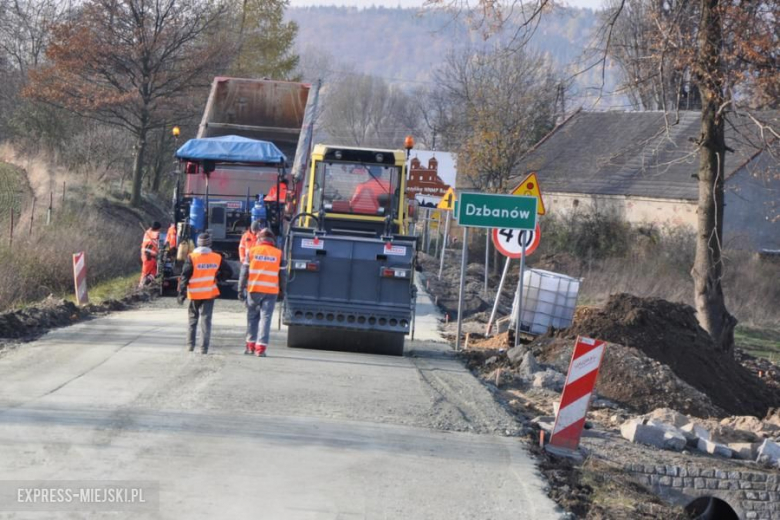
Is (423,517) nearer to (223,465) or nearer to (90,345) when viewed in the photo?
(223,465)

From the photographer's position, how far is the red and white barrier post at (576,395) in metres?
9.72

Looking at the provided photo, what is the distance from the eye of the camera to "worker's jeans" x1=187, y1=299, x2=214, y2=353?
13.7 meters

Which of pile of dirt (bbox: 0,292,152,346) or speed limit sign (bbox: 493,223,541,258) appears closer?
pile of dirt (bbox: 0,292,152,346)

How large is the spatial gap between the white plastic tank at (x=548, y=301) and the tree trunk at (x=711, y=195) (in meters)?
2.25

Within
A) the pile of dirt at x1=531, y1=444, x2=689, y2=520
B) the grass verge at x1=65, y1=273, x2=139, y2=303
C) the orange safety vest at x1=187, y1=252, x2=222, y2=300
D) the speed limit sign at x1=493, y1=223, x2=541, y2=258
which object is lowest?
the grass verge at x1=65, y1=273, x2=139, y2=303

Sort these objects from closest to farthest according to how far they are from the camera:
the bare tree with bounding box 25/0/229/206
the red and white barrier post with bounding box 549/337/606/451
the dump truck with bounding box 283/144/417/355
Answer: the red and white barrier post with bounding box 549/337/606/451 < the dump truck with bounding box 283/144/417/355 < the bare tree with bounding box 25/0/229/206

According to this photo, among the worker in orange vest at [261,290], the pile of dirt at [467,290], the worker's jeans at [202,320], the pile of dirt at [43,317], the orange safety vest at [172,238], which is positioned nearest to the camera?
the worker's jeans at [202,320]

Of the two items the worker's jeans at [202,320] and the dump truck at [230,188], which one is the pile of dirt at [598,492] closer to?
the worker's jeans at [202,320]

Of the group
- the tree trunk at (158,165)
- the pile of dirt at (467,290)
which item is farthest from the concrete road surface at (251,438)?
the tree trunk at (158,165)

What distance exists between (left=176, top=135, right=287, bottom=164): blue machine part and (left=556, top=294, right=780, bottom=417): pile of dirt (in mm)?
8032

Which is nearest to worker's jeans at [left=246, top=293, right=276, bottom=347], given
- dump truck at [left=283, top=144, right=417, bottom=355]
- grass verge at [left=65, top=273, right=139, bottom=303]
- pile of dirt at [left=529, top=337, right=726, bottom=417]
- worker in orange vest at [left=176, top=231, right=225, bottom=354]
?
worker in orange vest at [left=176, top=231, right=225, bottom=354]

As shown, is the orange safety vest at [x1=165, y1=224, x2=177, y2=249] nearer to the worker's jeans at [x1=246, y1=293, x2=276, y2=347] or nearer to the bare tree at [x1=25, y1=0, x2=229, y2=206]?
the worker's jeans at [x1=246, y1=293, x2=276, y2=347]

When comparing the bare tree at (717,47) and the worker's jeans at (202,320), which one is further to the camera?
the bare tree at (717,47)

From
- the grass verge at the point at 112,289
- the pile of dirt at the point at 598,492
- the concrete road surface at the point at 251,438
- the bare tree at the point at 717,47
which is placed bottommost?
the grass verge at the point at 112,289
